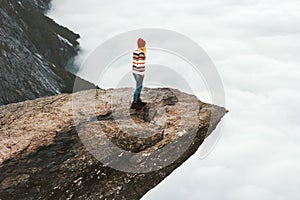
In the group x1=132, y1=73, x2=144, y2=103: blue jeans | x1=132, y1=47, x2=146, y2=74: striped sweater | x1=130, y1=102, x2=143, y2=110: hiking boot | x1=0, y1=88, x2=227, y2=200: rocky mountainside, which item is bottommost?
x1=0, y1=88, x2=227, y2=200: rocky mountainside

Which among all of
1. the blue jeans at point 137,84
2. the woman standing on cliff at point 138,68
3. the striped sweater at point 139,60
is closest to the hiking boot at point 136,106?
the woman standing on cliff at point 138,68

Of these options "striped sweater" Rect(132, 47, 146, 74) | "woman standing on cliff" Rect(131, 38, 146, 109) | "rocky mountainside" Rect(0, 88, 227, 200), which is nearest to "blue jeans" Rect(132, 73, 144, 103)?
"woman standing on cliff" Rect(131, 38, 146, 109)

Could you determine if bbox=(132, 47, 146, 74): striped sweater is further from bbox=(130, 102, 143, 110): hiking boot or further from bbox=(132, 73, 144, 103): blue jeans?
bbox=(130, 102, 143, 110): hiking boot

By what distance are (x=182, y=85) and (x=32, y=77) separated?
178 feet

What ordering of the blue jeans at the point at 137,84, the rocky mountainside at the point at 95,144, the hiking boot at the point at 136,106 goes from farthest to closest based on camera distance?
1. the hiking boot at the point at 136,106
2. the blue jeans at the point at 137,84
3. the rocky mountainside at the point at 95,144

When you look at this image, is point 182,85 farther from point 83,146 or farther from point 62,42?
point 62,42

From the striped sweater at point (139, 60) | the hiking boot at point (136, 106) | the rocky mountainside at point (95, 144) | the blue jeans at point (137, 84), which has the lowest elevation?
the rocky mountainside at point (95, 144)

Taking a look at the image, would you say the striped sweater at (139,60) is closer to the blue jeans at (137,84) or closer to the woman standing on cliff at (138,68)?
the woman standing on cliff at (138,68)

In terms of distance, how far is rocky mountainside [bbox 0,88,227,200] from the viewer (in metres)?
A: 17.4

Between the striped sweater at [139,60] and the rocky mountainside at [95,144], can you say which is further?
the striped sweater at [139,60]

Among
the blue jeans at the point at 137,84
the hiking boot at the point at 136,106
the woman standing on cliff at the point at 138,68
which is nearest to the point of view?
the woman standing on cliff at the point at 138,68

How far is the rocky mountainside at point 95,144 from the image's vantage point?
1742 cm

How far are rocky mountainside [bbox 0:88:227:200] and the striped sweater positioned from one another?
2.34 metres

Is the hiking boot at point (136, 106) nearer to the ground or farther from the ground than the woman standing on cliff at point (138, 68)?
nearer to the ground
